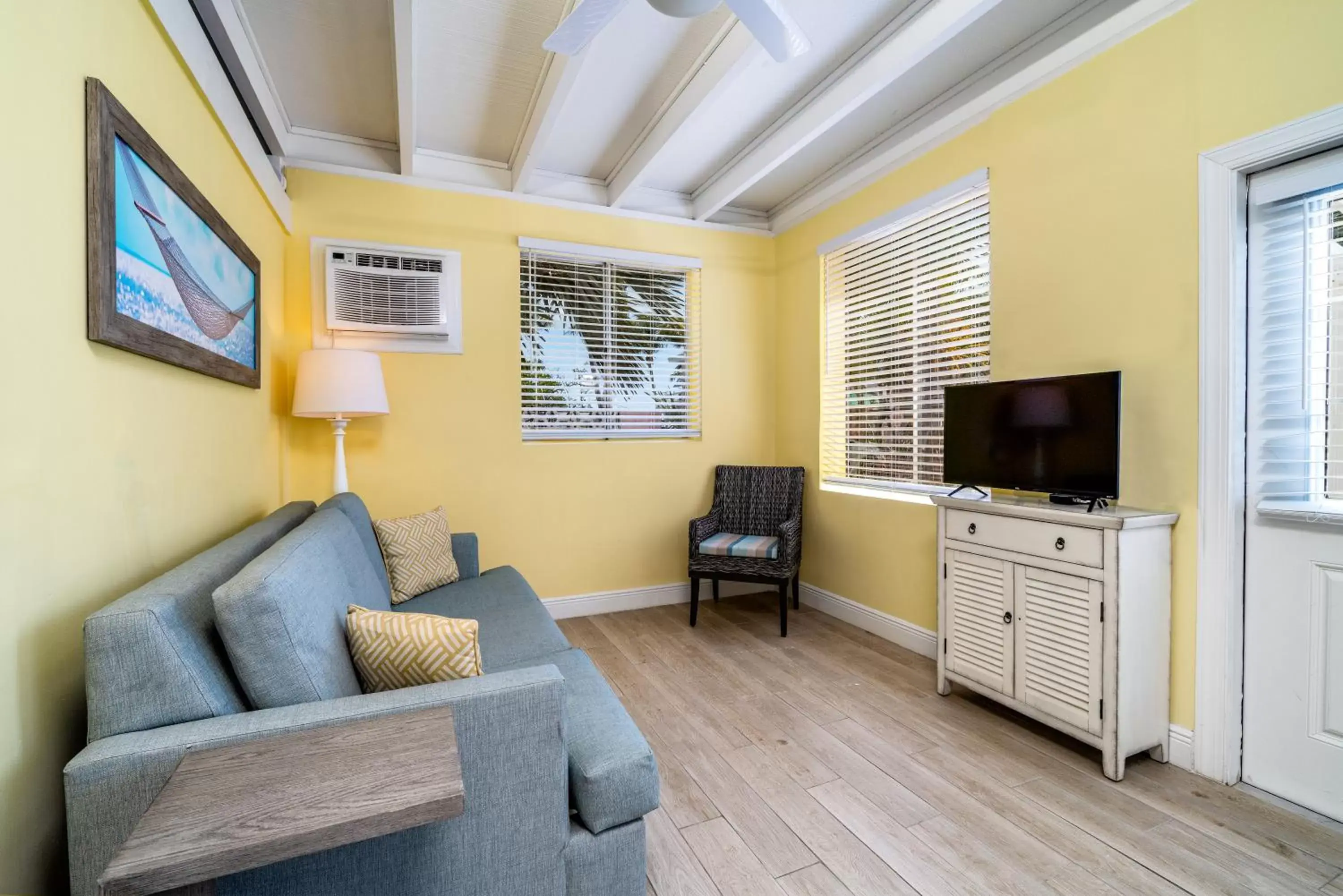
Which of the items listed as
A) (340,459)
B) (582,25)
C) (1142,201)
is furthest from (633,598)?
(1142,201)

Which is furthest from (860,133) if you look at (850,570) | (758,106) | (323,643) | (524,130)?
(323,643)

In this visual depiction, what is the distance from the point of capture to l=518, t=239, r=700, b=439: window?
3.70 meters

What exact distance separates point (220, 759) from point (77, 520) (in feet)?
2.24

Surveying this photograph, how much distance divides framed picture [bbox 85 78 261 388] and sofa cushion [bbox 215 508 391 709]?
0.67 m

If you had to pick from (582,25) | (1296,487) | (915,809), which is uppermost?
(582,25)

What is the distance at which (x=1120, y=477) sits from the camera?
223cm

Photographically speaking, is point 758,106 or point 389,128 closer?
point 758,106

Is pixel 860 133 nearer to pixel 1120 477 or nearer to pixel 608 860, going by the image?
pixel 1120 477

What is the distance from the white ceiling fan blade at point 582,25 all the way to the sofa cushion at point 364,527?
73.1 inches

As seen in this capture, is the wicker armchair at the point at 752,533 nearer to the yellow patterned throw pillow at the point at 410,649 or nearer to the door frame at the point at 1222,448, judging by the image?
the door frame at the point at 1222,448

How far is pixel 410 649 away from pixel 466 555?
1753 millimetres

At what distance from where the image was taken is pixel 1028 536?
2252mm

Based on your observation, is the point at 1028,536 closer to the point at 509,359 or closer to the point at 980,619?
the point at 980,619

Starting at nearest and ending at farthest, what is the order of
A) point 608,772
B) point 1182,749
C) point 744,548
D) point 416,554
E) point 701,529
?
point 608,772, point 1182,749, point 416,554, point 744,548, point 701,529
